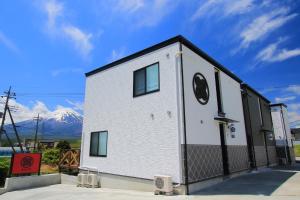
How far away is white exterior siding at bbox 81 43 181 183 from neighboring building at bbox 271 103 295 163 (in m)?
15.6

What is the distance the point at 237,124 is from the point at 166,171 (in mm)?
6560

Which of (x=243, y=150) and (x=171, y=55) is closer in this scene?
(x=171, y=55)

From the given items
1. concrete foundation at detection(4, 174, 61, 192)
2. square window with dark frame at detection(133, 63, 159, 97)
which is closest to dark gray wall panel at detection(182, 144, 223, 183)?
square window with dark frame at detection(133, 63, 159, 97)

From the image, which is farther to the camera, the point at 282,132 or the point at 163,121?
the point at 282,132

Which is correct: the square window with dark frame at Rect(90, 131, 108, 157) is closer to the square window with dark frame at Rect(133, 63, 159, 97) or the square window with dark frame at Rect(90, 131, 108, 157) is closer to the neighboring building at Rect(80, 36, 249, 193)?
the neighboring building at Rect(80, 36, 249, 193)

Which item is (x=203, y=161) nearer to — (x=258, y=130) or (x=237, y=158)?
(x=237, y=158)

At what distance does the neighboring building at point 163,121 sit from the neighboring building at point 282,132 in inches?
348

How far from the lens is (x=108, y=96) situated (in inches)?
459

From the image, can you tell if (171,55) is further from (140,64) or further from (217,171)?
(217,171)

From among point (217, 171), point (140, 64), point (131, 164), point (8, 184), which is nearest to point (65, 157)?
point (8, 184)

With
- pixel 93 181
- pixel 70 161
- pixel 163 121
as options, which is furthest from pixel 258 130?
pixel 70 161

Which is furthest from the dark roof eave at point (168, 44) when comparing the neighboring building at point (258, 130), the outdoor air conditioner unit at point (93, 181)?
the outdoor air conditioner unit at point (93, 181)

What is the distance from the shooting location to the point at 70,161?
547 inches

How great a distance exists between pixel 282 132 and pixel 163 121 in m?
16.5
